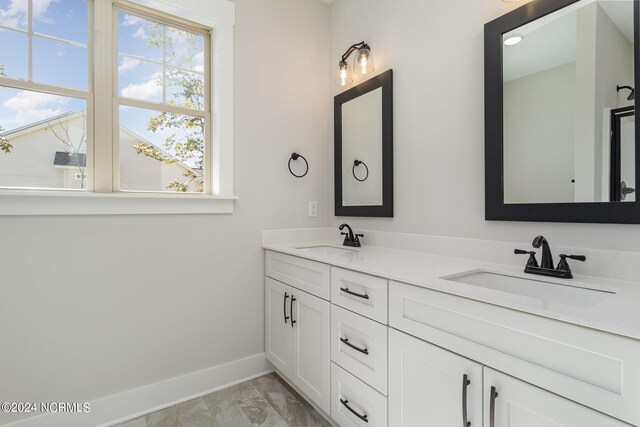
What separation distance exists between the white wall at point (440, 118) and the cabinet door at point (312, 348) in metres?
0.71

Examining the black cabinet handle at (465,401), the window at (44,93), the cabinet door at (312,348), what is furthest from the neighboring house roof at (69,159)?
the black cabinet handle at (465,401)

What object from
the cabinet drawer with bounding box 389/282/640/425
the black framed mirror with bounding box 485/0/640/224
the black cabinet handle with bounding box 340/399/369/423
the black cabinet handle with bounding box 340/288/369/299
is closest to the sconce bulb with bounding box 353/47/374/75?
the black framed mirror with bounding box 485/0/640/224

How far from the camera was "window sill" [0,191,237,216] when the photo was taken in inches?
58.7

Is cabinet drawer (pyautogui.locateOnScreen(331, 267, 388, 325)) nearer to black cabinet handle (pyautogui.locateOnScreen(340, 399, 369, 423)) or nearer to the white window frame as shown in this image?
black cabinet handle (pyautogui.locateOnScreen(340, 399, 369, 423))

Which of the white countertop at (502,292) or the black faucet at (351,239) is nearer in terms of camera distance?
the white countertop at (502,292)

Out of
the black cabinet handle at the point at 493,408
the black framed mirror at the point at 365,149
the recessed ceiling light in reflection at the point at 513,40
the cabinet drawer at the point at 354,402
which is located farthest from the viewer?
the black framed mirror at the point at 365,149

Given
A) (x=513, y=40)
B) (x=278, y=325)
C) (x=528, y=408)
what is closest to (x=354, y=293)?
(x=528, y=408)

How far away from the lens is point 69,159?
1.68 metres

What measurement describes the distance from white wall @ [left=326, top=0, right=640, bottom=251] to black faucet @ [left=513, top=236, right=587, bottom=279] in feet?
0.40

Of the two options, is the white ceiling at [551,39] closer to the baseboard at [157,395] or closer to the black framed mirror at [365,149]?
the black framed mirror at [365,149]

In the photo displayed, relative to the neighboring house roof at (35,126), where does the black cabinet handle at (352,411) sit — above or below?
below

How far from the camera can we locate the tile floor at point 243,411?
1686mm

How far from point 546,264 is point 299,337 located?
1.25 meters

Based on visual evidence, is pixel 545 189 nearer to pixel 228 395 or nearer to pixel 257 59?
pixel 257 59
